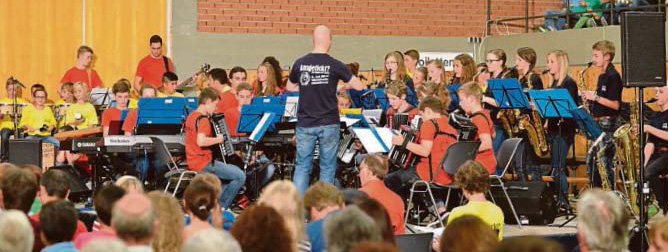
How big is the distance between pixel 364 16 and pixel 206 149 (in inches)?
305

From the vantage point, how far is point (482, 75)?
13.9 metres

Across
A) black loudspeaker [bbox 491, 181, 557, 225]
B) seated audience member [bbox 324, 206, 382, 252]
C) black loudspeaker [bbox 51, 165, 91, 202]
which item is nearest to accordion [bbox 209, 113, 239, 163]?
black loudspeaker [bbox 51, 165, 91, 202]

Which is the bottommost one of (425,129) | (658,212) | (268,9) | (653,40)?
(658,212)

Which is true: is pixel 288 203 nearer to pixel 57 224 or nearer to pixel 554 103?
pixel 57 224

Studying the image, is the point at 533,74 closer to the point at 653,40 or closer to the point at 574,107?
the point at 574,107

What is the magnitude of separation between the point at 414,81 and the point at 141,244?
8347 mm

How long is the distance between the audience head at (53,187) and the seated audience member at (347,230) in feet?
8.41

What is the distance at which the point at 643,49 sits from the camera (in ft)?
33.3

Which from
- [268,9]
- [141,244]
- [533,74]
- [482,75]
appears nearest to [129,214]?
[141,244]

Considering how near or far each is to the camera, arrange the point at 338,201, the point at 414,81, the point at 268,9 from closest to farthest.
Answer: the point at 338,201, the point at 414,81, the point at 268,9

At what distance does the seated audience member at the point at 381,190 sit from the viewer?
29.0 feet

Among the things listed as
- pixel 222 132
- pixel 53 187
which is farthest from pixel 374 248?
pixel 222 132

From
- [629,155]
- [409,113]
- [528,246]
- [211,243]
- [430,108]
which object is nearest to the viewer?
[528,246]

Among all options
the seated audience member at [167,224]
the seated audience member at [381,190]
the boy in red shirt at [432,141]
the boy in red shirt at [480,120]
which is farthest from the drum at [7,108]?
the seated audience member at [167,224]
